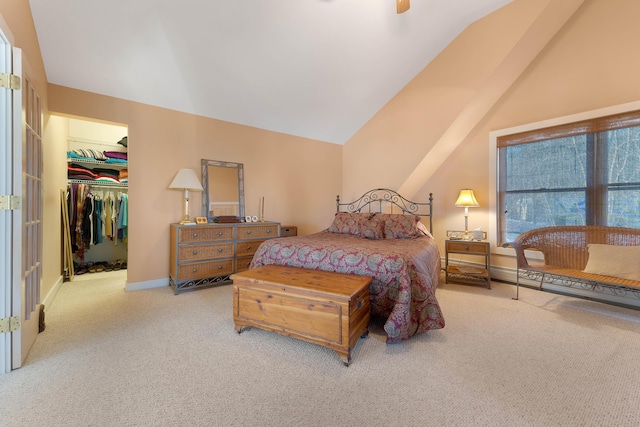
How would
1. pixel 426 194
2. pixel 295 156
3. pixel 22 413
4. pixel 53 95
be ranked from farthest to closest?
pixel 295 156, pixel 426 194, pixel 53 95, pixel 22 413

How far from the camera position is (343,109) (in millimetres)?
4688

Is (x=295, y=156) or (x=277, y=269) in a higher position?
(x=295, y=156)

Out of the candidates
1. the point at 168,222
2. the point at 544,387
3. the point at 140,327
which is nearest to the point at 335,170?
the point at 168,222

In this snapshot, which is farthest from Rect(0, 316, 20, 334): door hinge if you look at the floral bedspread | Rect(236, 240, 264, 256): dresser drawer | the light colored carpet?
Rect(236, 240, 264, 256): dresser drawer

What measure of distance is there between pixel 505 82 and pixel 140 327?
518cm

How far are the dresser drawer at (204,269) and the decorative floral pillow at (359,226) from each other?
160 centimetres

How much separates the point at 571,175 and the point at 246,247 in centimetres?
446

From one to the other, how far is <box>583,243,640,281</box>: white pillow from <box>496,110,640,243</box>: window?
444 millimetres

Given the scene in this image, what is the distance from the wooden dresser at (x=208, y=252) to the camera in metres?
3.41

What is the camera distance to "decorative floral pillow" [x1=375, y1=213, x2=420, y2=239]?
11.7 feet

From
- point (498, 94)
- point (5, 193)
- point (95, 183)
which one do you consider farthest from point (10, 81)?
point (498, 94)

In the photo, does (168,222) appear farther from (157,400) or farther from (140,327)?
(157,400)

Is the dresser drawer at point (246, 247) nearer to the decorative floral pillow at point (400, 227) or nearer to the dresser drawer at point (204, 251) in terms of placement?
the dresser drawer at point (204, 251)

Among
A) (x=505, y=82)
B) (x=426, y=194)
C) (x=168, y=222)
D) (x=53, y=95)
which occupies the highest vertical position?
(x=505, y=82)
